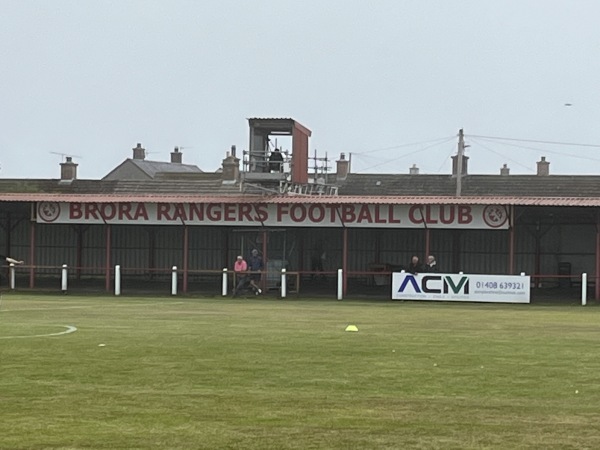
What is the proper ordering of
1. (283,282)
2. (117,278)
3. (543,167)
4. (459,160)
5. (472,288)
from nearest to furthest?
1. (472,288)
2. (283,282)
3. (117,278)
4. (459,160)
5. (543,167)

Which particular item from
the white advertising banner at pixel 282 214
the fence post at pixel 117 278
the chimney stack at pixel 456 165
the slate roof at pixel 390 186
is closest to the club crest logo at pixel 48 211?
the white advertising banner at pixel 282 214

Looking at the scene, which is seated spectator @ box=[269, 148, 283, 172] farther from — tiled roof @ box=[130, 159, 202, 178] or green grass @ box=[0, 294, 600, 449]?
tiled roof @ box=[130, 159, 202, 178]

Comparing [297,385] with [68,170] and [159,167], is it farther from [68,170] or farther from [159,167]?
[159,167]

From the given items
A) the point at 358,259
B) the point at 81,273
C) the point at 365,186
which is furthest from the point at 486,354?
the point at 365,186

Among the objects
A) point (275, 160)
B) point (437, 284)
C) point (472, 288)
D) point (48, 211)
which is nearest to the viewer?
point (472, 288)

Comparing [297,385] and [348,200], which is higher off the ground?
[348,200]

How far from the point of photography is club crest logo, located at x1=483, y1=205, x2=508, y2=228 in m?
42.3

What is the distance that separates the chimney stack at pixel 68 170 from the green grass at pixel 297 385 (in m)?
48.5

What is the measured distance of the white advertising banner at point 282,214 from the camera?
42.7 m

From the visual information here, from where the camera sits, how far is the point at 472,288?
1592 inches

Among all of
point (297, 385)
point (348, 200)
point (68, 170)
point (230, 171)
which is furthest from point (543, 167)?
point (297, 385)

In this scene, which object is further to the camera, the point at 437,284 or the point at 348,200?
the point at 348,200

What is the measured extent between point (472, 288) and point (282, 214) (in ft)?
26.3

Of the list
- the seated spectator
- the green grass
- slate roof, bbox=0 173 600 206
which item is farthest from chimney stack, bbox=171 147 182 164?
the green grass
